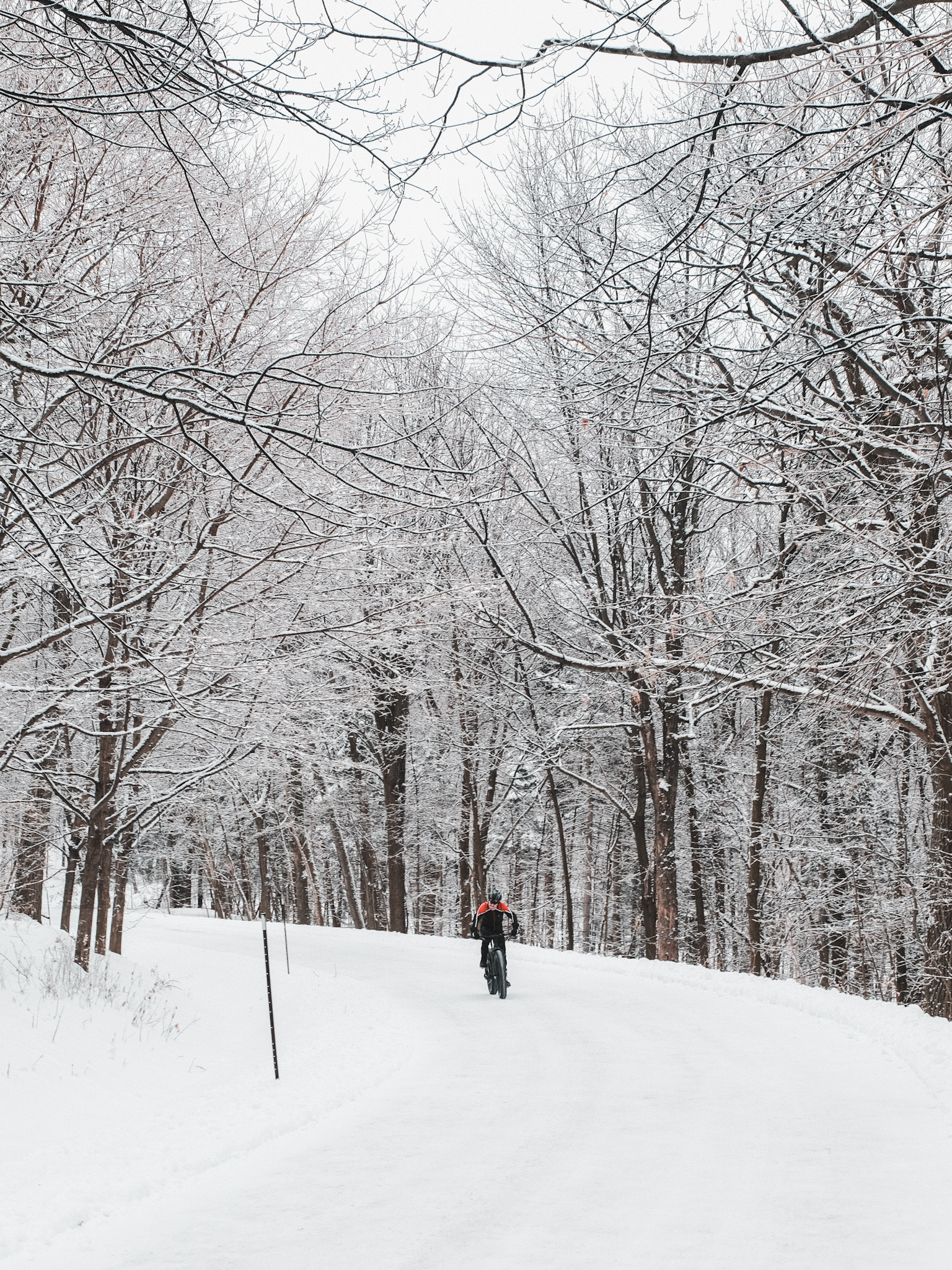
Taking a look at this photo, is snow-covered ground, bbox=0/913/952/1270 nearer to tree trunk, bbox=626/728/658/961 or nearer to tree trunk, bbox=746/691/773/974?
tree trunk, bbox=746/691/773/974

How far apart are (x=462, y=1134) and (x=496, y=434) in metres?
16.7

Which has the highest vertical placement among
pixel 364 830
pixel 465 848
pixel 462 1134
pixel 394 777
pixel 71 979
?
pixel 394 777

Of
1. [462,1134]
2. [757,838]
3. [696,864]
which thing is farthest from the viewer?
[696,864]

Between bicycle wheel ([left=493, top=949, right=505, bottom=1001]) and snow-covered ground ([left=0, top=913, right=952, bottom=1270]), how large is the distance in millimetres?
1564

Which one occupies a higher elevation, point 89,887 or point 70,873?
point 70,873

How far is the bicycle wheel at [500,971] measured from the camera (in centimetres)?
1389

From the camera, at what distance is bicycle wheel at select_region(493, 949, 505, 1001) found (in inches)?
547

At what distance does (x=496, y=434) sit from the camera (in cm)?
2139

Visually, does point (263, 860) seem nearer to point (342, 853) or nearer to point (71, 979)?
point (342, 853)

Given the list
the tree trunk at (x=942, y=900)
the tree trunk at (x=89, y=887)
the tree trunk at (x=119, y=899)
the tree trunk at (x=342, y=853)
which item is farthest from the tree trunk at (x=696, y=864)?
the tree trunk at (x=89, y=887)

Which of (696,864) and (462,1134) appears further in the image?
(696,864)

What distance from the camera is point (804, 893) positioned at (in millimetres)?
22703

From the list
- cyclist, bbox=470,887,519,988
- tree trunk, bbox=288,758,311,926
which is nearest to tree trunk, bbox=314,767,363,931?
tree trunk, bbox=288,758,311,926

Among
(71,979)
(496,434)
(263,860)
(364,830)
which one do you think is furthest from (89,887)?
(263,860)
